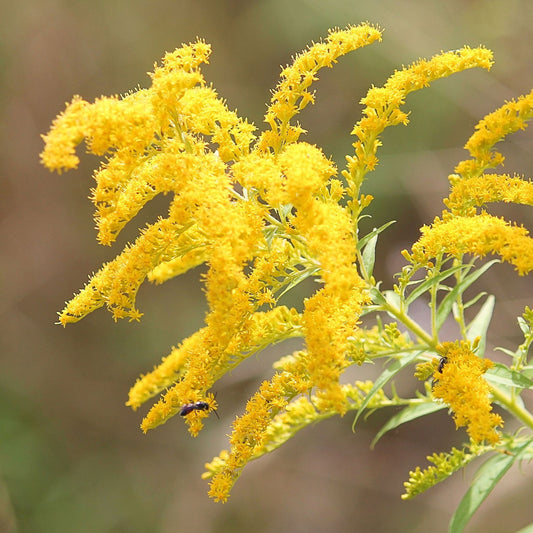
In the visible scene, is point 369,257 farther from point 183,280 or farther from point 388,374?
point 183,280

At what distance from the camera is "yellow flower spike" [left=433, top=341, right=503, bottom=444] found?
192 cm

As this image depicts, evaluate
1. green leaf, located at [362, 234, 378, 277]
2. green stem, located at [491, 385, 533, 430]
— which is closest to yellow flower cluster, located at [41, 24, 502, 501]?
green leaf, located at [362, 234, 378, 277]

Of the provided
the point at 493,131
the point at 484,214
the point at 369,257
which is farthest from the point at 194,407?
the point at 493,131

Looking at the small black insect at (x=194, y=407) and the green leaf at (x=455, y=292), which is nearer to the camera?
the small black insect at (x=194, y=407)

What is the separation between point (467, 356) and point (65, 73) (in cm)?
562

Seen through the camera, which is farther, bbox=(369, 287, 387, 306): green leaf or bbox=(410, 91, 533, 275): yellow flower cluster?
bbox=(369, 287, 387, 306): green leaf

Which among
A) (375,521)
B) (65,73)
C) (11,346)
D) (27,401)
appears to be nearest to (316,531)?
(375,521)

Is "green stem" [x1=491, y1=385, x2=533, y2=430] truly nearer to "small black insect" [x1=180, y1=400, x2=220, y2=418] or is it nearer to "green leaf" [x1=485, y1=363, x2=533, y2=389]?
"green leaf" [x1=485, y1=363, x2=533, y2=389]

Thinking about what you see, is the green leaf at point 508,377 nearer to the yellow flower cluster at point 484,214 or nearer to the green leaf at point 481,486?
the green leaf at point 481,486

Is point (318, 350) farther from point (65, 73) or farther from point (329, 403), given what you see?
point (65, 73)

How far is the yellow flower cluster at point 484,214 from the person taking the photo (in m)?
2.05

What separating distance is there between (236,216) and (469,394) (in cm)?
98

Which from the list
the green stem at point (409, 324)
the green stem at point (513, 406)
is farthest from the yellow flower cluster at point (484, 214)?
the green stem at point (513, 406)

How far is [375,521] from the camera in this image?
5.95m
